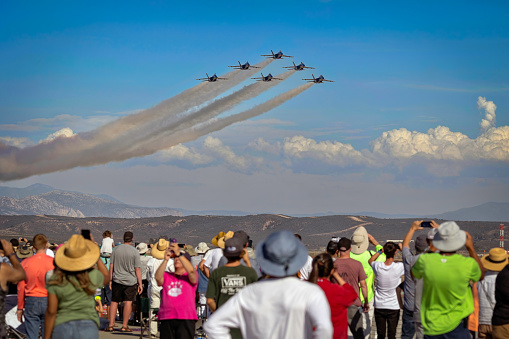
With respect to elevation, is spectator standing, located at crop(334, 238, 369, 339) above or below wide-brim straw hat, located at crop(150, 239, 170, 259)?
below

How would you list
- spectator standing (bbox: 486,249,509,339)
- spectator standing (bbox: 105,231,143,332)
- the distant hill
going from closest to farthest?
1. spectator standing (bbox: 486,249,509,339)
2. spectator standing (bbox: 105,231,143,332)
3. the distant hill

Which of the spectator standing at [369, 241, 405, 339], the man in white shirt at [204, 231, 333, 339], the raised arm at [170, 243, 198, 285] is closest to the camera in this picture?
the man in white shirt at [204, 231, 333, 339]

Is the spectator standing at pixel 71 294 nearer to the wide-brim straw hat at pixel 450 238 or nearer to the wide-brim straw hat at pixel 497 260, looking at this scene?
the wide-brim straw hat at pixel 450 238

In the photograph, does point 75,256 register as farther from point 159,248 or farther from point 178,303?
point 159,248

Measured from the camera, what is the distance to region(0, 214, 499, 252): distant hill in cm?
11175

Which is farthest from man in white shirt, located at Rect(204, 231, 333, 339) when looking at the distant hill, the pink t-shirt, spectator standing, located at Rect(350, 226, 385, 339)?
the distant hill

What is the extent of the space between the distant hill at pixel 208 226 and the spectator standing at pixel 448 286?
98.6m

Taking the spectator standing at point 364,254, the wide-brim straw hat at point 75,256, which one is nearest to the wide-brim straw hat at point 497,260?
the spectator standing at point 364,254

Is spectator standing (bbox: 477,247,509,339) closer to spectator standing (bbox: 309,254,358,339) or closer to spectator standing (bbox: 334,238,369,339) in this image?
spectator standing (bbox: 334,238,369,339)

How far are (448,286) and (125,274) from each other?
893cm

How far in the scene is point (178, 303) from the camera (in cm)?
941

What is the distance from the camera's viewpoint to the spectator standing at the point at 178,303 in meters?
9.41

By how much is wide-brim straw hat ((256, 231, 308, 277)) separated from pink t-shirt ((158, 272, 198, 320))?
463 centimetres

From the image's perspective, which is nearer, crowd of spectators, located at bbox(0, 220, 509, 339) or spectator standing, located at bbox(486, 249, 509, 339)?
crowd of spectators, located at bbox(0, 220, 509, 339)
